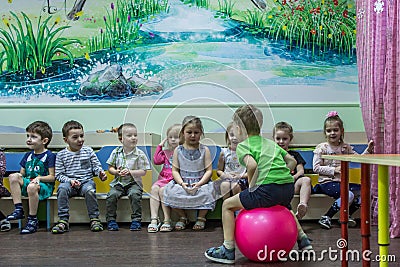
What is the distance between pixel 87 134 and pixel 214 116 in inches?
68.6

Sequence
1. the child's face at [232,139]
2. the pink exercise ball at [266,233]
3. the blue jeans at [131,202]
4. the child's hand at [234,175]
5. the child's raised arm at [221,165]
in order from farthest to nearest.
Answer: the blue jeans at [131,202]
the child's raised arm at [221,165]
the child's hand at [234,175]
the child's face at [232,139]
the pink exercise ball at [266,233]

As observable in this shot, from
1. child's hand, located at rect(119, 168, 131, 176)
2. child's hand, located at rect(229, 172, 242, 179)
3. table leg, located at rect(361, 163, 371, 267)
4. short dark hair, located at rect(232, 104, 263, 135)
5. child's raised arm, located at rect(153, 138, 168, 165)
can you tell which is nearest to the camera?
table leg, located at rect(361, 163, 371, 267)

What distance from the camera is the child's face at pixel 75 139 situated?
416cm

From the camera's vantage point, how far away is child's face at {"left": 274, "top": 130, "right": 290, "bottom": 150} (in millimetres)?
4234

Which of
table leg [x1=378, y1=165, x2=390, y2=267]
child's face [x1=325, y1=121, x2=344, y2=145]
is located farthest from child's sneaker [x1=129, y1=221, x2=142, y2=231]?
table leg [x1=378, y1=165, x2=390, y2=267]

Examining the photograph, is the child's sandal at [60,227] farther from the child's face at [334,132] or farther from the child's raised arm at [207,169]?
the child's face at [334,132]

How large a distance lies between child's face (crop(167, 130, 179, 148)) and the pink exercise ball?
51 centimetres

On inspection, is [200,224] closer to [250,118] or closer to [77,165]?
[77,165]

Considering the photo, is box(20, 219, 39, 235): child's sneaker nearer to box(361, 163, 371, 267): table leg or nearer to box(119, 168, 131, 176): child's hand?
box(119, 168, 131, 176): child's hand

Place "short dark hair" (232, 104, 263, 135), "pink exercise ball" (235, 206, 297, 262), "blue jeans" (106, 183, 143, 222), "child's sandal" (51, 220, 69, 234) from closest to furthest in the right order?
1. "pink exercise ball" (235, 206, 297, 262)
2. "short dark hair" (232, 104, 263, 135)
3. "child's sandal" (51, 220, 69, 234)
4. "blue jeans" (106, 183, 143, 222)

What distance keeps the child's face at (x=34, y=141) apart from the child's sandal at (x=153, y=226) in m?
1.07

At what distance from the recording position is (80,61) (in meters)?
4.50

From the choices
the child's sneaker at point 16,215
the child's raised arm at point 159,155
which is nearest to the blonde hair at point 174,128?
the child's raised arm at point 159,155

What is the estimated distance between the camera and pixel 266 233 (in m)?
2.61
